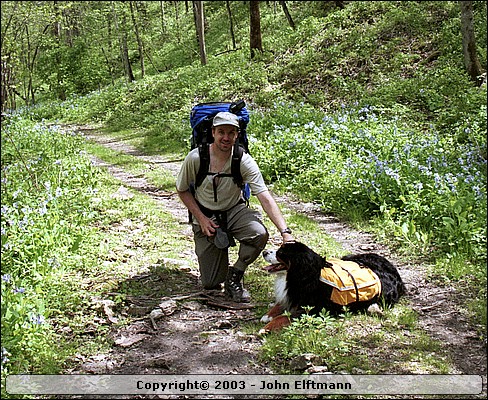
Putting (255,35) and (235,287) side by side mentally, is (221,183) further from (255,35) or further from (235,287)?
(255,35)

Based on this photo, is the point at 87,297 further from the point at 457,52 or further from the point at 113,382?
the point at 457,52

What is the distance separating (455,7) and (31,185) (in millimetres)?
14326

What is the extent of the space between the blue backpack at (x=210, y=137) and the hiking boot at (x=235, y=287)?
746 millimetres

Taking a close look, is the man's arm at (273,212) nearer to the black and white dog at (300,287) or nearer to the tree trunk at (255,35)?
the black and white dog at (300,287)

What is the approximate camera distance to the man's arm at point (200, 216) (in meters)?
5.16

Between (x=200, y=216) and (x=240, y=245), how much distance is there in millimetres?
486

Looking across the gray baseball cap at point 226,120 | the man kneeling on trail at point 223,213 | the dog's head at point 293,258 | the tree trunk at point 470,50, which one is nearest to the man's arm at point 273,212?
the man kneeling on trail at point 223,213

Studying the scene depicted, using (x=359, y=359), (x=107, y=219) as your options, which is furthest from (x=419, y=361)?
(x=107, y=219)

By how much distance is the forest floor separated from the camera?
3934 mm

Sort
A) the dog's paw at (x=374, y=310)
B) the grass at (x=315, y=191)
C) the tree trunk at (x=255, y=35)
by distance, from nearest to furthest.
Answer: the grass at (x=315, y=191) → the dog's paw at (x=374, y=310) → the tree trunk at (x=255, y=35)

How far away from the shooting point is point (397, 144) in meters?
8.67

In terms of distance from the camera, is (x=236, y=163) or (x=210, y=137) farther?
(x=210, y=137)

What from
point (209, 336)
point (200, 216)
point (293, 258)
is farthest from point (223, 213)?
point (209, 336)

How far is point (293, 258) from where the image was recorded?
4367mm
